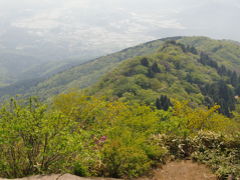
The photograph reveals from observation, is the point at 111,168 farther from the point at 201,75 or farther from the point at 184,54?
the point at 184,54

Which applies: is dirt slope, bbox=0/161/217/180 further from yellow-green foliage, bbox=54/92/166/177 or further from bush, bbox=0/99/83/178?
bush, bbox=0/99/83/178

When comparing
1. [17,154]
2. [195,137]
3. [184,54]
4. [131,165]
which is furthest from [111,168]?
[184,54]

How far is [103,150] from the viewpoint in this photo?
36.3 feet

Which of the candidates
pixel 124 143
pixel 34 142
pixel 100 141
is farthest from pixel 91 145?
pixel 34 142

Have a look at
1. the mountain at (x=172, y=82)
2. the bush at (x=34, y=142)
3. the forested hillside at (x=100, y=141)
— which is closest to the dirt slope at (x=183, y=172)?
the forested hillside at (x=100, y=141)

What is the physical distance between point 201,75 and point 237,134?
161656 mm

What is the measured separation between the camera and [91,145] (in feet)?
34.2

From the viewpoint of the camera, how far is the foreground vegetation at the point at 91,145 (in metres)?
9.55

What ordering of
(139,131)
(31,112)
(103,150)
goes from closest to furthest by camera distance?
(31,112) < (103,150) < (139,131)

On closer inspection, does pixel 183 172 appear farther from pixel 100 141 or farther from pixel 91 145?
pixel 91 145

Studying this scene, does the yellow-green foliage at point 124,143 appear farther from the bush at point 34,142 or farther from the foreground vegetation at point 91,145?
the bush at point 34,142

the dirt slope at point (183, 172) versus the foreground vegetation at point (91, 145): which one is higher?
the foreground vegetation at point (91, 145)

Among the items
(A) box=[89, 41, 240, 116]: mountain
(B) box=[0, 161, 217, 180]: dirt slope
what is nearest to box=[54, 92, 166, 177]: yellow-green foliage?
(B) box=[0, 161, 217, 180]: dirt slope

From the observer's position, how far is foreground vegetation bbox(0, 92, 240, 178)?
9555 mm
